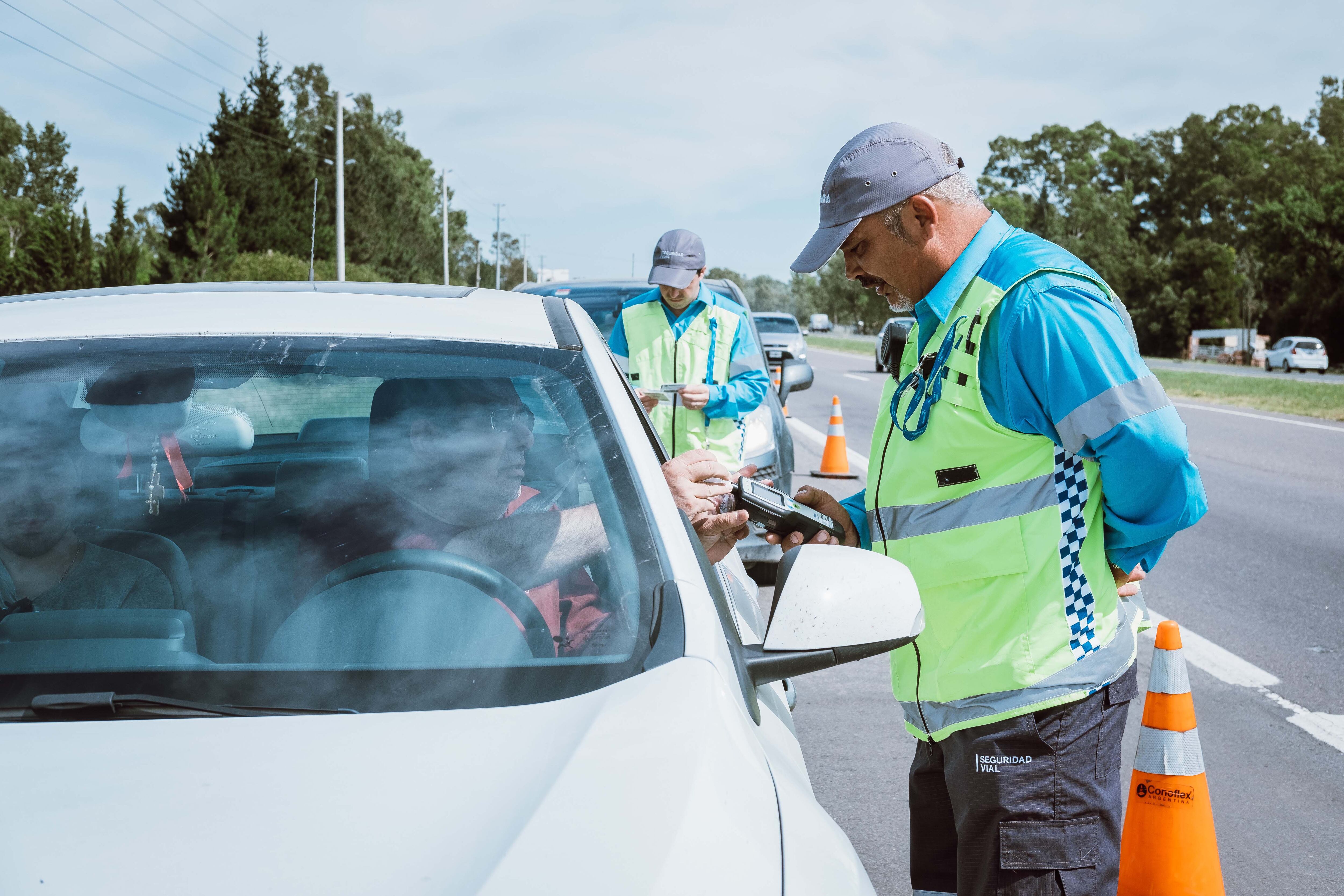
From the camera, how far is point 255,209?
185ft

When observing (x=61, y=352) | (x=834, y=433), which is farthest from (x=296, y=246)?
(x=61, y=352)

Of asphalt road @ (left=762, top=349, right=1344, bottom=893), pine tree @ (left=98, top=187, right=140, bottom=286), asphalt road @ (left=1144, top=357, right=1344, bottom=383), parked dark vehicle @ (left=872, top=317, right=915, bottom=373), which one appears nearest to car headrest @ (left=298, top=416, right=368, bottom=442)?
parked dark vehicle @ (left=872, top=317, right=915, bottom=373)

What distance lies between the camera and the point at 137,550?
193 centimetres

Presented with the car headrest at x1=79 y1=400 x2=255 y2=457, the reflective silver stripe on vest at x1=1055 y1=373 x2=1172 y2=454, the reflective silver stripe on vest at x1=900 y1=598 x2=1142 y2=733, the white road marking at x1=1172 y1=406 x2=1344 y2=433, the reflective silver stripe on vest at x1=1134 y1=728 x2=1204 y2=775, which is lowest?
the white road marking at x1=1172 y1=406 x2=1344 y2=433

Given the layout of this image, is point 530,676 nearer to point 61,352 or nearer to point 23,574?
point 23,574

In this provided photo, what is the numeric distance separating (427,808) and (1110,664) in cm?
128

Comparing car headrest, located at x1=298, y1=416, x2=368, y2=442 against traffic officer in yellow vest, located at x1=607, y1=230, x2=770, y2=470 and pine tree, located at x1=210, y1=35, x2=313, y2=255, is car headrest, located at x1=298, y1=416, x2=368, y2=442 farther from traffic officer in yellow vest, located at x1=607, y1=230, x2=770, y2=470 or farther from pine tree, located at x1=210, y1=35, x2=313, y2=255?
pine tree, located at x1=210, y1=35, x2=313, y2=255

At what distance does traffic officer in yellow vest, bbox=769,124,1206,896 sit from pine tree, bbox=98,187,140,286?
32.0m

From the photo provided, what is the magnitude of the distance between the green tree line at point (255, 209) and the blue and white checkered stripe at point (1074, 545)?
70.2 ft

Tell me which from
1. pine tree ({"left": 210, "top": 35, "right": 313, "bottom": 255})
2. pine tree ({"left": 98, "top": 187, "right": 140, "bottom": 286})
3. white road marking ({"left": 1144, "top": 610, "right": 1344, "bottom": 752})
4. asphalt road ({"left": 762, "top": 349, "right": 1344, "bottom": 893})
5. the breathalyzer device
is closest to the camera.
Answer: the breathalyzer device

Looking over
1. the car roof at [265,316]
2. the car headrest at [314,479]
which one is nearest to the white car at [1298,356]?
the car roof at [265,316]

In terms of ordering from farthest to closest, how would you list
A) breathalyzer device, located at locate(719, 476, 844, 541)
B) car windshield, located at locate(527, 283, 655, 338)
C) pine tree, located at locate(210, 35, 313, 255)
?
pine tree, located at locate(210, 35, 313, 255) → car windshield, located at locate(527, 283, 655, 338) → breathalyzer device, located at locate(719, 476, 844, 541)

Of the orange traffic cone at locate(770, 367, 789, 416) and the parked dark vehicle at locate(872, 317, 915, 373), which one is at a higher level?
the parked dark vehicle at locate(872, 317, 915, 373)

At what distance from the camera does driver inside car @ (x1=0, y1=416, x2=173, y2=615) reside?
1.86 metres
